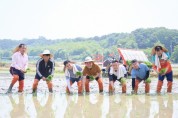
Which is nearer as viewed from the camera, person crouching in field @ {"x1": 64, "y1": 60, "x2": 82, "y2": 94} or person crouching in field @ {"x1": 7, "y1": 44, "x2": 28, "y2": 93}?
person crouching in field @ {"x1": 64, "y1": 60, "x2": 82, "y2": 94}

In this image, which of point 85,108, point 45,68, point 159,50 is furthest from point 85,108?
point 159,50

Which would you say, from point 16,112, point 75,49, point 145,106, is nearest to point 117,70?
point 145,106

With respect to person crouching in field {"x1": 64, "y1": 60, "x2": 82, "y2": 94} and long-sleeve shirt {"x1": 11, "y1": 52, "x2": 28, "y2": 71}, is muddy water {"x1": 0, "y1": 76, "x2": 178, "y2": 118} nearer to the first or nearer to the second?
person crouching in field {"x1": 64, "y1": 60, "x2": 82, "y2": 94}

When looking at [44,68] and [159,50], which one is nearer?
[159,50]

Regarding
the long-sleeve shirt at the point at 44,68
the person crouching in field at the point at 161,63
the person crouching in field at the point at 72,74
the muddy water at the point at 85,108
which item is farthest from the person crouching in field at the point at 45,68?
the person crouching in field at the point at 161,63

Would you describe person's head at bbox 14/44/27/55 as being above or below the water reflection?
above

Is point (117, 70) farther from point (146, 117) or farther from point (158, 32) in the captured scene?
point (158, 32)

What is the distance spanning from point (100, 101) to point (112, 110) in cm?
173

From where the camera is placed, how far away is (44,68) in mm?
11266

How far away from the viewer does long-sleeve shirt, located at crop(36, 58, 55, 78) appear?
11184mm

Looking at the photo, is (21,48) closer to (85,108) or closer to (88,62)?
(88,62)

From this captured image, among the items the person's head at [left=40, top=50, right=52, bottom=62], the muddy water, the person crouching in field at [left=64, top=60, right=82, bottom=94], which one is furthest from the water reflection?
the person's head at [left=40, top=50, right=52, bottom=62]

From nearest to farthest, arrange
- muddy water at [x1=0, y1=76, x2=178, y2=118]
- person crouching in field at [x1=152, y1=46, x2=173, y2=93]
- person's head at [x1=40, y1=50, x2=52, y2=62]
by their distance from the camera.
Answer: muddy water at [x1=0, y1=76, x2=178, y2=118] → person's head at [x1=40, y1=50, x2=52, y2=62] → person crouching in field at [x1=152, y1=46, x2=173, y2=93]

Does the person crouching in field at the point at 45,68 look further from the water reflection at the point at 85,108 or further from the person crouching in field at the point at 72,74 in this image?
the water reflection at the point at 85,108
